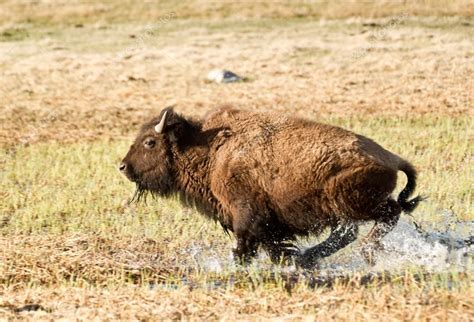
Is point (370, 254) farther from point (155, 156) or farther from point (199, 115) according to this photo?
point (199, 115)

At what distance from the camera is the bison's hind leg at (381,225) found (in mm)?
8703

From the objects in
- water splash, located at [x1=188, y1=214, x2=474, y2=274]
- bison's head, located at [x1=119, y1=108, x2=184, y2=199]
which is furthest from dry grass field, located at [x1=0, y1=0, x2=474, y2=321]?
bison's head, located at [x1=119, y1=108, x2=184, y2=199]

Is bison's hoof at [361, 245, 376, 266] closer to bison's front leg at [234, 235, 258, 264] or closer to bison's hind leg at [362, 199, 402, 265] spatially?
bison's hind leg at [362, 199, 402, 265]

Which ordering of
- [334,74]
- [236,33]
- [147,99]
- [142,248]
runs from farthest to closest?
[236,33] → [334,74] → [147,99] → [142,248]

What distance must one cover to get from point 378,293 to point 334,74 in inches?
660

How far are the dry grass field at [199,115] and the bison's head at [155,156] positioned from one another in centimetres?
63

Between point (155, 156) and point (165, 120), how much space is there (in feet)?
1.33

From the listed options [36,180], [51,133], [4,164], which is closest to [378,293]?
[36,180]

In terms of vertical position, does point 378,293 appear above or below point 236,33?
above

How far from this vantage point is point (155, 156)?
9.64m

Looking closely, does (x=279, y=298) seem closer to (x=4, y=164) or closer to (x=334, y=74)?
(x=4, y=164)

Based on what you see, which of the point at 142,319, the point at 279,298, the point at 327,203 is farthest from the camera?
the point at 327,203

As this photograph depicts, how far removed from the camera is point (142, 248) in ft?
31.1

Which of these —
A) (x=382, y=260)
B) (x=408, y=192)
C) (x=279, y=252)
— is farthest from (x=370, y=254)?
(x=279, y=252)
